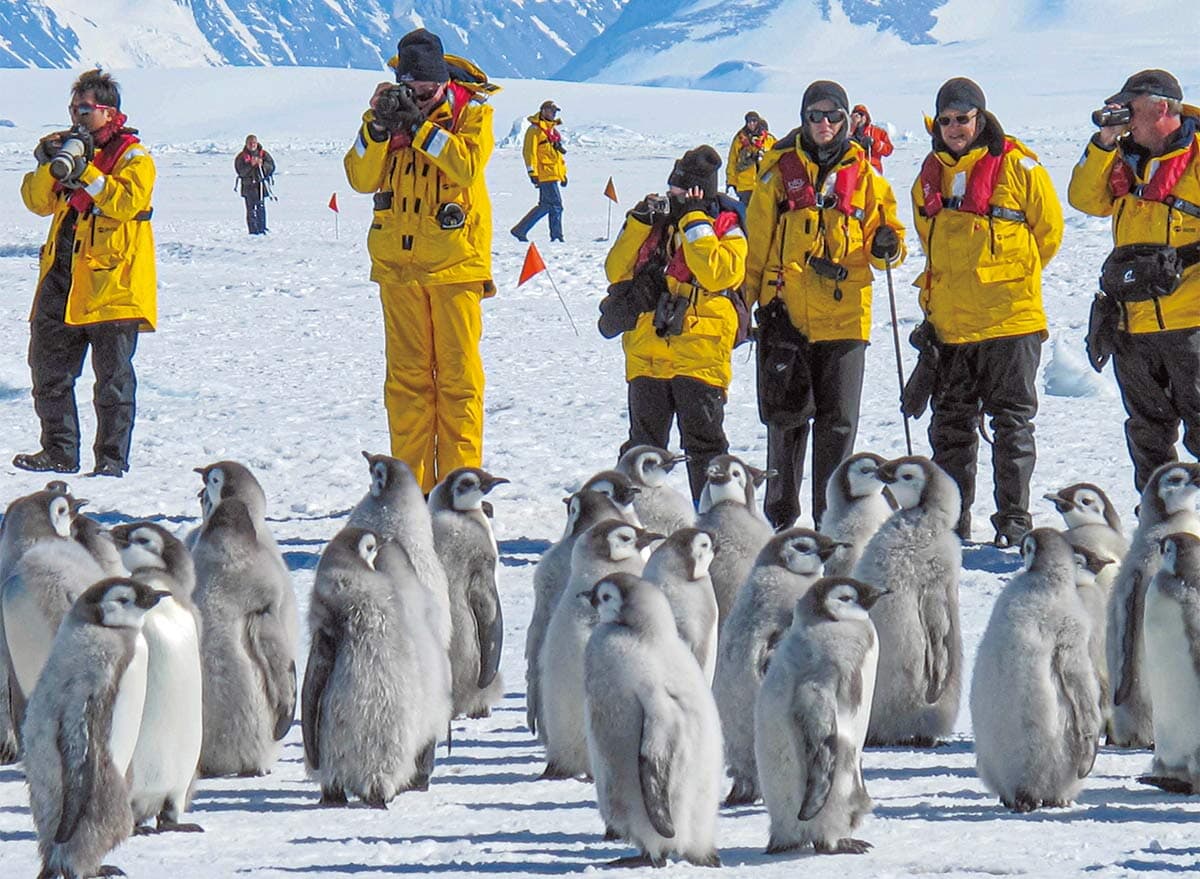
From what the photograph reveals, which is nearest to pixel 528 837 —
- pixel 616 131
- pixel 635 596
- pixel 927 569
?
pixel 635 596

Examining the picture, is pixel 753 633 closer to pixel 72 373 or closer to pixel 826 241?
pixel 826 241

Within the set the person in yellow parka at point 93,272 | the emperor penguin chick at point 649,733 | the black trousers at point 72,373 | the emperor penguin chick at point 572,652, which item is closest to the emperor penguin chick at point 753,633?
the emperor penguin chick at point 572,652

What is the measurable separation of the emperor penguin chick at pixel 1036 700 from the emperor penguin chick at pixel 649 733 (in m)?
0.69

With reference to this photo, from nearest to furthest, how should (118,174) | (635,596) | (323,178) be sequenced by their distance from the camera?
(635,596) → (118,174) → (323,178)

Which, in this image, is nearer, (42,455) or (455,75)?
(455,75)

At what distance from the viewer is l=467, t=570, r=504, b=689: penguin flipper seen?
472cm

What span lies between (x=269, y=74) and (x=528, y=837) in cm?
8159

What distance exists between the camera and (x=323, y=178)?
98.4 feet

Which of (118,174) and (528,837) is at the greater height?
(118,174)

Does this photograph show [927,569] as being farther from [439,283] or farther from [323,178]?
[323,178]

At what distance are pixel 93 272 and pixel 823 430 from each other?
3.10m

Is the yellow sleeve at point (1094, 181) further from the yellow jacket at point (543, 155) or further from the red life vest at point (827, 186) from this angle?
the yellow jacket at point (543, 155)

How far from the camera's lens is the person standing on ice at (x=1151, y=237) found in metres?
6.09

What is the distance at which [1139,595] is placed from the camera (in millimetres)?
4137
